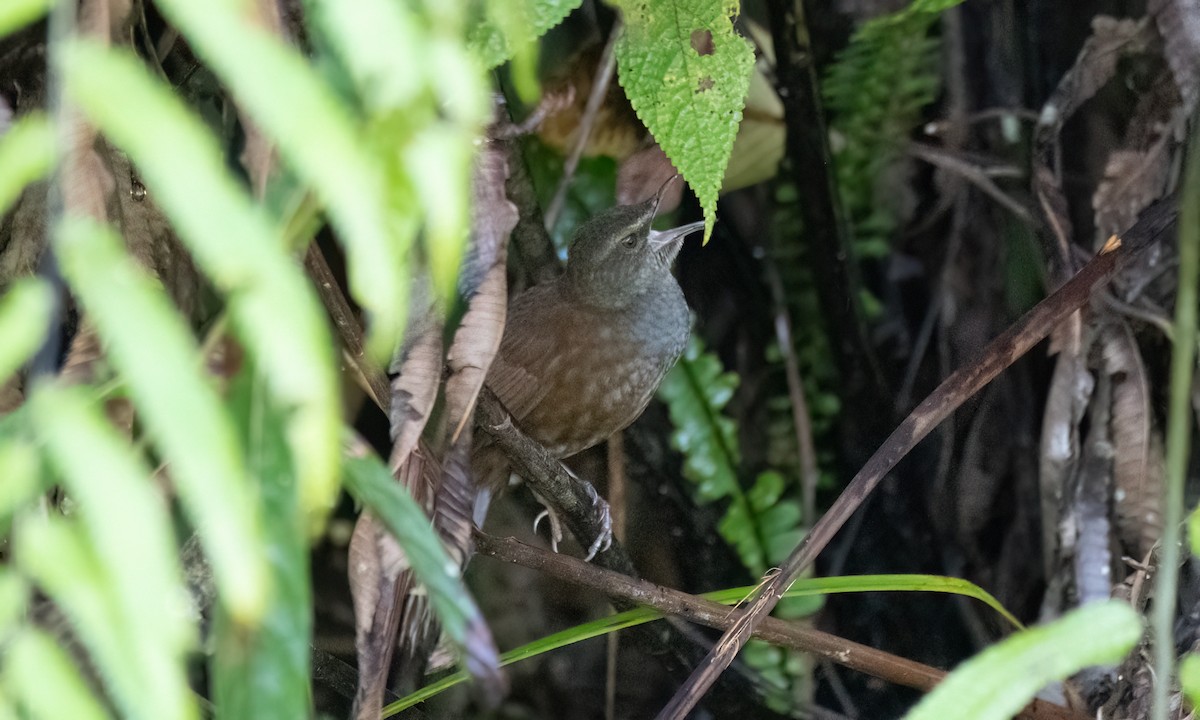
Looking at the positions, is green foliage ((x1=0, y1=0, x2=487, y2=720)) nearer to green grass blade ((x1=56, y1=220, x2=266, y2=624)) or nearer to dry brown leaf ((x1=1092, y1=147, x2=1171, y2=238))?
green grass blade ((x1=56, y1=220, x2=266, y2=624))

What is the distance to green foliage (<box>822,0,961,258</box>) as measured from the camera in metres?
2.45

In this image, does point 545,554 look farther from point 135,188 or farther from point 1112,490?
point 1112,490

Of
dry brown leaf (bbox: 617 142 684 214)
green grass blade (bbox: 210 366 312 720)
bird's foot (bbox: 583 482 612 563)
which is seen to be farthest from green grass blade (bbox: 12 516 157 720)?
dry brown leaf (bbox: 617 142 684 214)

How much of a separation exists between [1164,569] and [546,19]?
2.67 ft

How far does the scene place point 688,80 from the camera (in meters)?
1.38

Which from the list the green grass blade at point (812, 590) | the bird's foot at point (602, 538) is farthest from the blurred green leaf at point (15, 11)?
the bird's foot at point (602, 538)

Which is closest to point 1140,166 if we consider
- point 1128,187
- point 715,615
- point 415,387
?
point 1128,187

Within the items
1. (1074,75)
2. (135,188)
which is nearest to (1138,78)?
(1074,75)

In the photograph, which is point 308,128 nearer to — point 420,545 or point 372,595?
point 420,545

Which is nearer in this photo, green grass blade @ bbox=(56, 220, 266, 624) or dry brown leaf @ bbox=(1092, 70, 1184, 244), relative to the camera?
green grass blade @ bbox=(56, 220, 266, 624)

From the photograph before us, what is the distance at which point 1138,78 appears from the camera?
2.03 m

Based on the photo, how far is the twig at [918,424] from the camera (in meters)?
1.40

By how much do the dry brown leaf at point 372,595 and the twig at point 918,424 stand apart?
371 millimetres

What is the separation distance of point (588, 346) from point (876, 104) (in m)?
0.85
